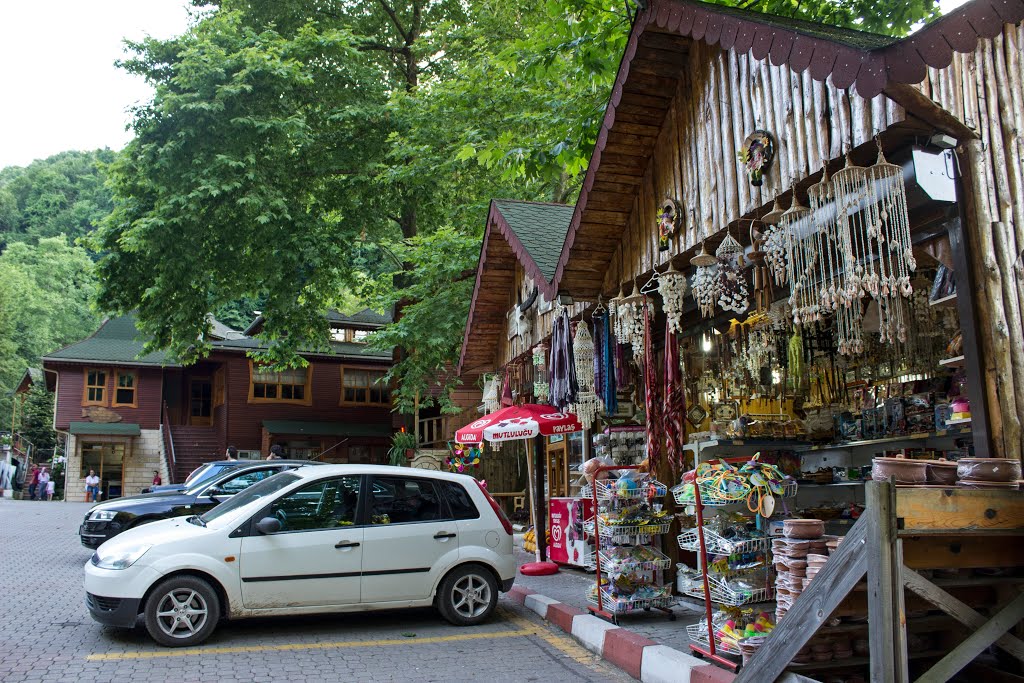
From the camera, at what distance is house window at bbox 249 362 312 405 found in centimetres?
3600

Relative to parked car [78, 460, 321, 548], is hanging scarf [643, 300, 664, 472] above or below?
above

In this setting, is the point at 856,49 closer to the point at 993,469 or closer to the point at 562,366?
the point at 993,469

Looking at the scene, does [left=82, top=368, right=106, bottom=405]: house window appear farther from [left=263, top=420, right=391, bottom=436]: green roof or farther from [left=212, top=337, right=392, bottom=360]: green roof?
[left=263, top=420, right=391, bottom=436]: green roof

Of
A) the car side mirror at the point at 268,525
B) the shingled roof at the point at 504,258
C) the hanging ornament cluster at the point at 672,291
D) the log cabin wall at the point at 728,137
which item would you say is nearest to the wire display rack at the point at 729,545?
the hanging ornament cluster at the point at 672,291

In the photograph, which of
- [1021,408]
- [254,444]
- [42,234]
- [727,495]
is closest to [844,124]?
[1021,408]

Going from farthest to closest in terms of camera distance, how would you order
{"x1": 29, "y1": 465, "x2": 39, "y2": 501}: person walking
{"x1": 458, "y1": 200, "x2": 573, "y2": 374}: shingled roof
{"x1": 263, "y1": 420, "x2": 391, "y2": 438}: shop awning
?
{"x1": 29, "y1": 465, "x2": 39, "y2": 501}: person walking < {"x1": 263, "y1": 420, "x2": 391, "y2": 438}: shop awning < {"x1": 458, "y1": 200, "x2": 573, "y2": 374}: shingled roof

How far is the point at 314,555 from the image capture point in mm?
7766

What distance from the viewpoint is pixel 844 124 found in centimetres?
542

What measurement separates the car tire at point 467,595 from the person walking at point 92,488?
31433 millimetres

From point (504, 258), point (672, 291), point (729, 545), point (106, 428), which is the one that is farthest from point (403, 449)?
point (729, 545)

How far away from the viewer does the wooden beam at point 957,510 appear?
4.09 meters

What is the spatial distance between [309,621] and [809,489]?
6207 millimetres

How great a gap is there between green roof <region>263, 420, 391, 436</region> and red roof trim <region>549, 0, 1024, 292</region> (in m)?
31.5

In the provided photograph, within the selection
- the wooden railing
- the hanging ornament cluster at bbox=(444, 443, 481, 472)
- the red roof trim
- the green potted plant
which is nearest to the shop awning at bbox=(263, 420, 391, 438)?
the wooden railing
